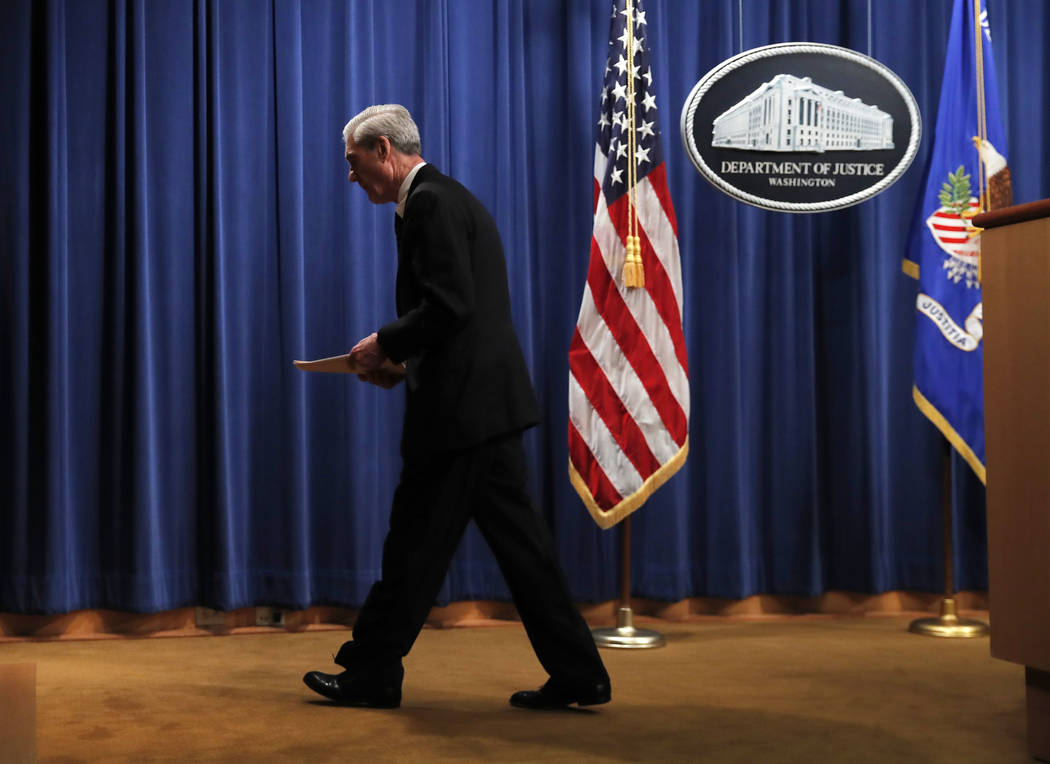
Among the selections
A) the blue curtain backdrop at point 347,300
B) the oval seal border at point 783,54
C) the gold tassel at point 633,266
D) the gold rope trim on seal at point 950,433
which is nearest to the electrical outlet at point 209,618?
the blue curtain backdrop at point 347,300

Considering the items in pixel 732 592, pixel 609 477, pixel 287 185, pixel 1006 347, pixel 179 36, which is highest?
pixel 179 36

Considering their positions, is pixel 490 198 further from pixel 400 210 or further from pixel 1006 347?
pixel 1006 347

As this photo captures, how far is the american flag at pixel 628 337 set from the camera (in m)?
3.60

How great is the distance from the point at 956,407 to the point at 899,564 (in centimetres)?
70

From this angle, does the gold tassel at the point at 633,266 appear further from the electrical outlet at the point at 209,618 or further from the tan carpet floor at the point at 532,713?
the electrical outlet at the point at 209,618

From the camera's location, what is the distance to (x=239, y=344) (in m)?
3.76

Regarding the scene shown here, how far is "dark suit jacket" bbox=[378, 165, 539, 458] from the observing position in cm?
248

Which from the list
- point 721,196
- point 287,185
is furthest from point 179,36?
point 721,196

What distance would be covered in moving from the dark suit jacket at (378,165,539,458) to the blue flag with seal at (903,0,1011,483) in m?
1.80

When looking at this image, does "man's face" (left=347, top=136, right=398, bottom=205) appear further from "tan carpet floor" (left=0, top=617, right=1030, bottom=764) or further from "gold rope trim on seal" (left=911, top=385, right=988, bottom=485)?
"gold rope trim on seal" (left=911, top=385, right=988, bottom=485)

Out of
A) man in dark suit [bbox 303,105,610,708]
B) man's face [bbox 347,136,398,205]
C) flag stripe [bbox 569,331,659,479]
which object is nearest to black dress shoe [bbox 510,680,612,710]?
man in dark suit [bbox 303,105,610,708]

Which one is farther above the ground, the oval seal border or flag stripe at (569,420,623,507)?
the oval seal border

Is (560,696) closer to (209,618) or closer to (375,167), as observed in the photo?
(375,167)

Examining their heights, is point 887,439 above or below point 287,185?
below
